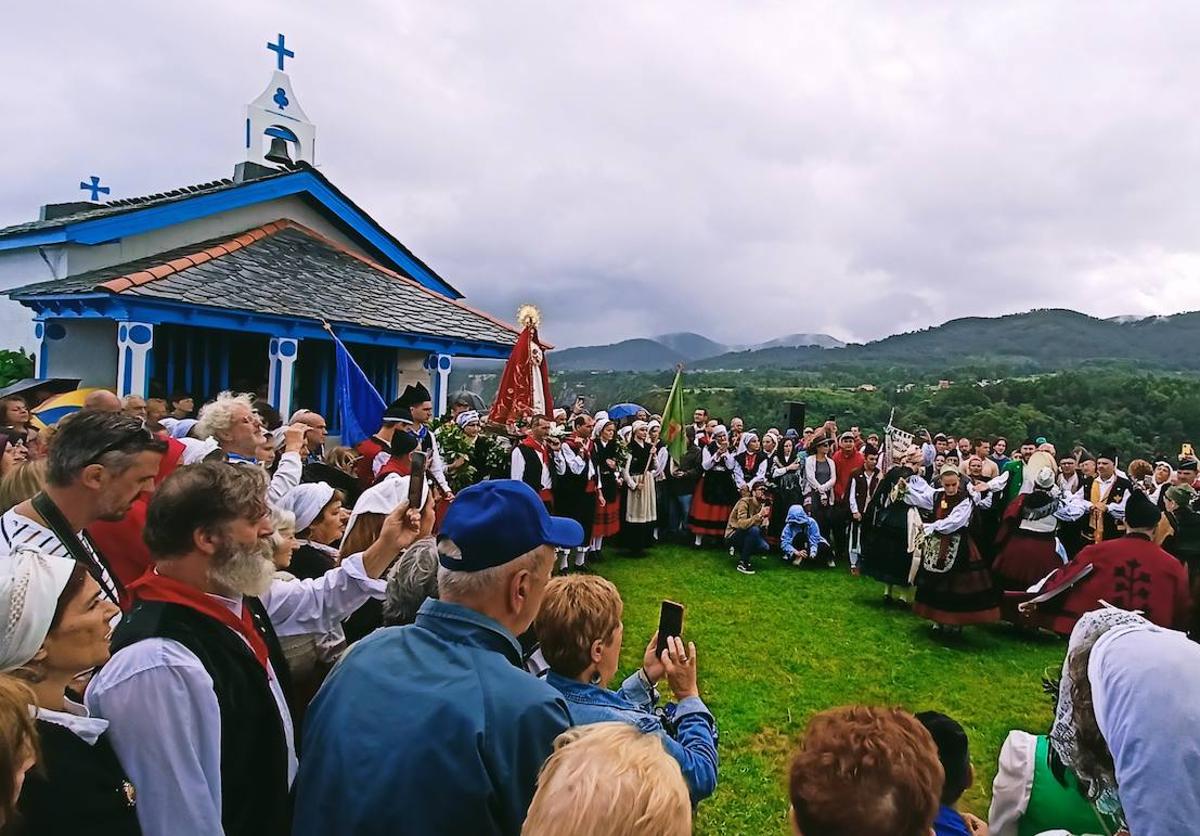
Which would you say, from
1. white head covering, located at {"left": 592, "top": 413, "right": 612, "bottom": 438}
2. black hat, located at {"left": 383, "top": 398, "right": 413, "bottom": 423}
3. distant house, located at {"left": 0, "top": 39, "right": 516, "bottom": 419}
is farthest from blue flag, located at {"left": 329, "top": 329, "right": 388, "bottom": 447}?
white head covering, located at {"left": 592, "top": 413, "right": 612, "bottom": 438}

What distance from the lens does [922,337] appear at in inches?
2205

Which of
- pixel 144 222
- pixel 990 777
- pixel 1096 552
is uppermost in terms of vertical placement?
pixel 144 222

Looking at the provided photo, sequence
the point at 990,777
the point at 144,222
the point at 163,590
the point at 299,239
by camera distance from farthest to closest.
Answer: the point at 299,239 < the point at 144,222 < the point at 990,777 < the point at 163,590

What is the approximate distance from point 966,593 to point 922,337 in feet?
177

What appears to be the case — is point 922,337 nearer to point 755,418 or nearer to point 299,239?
point 755,418

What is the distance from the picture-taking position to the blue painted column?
A: 1198cm

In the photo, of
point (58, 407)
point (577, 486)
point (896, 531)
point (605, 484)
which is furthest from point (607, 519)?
point (58, 407)

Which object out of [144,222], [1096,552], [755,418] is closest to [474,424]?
[144,222]

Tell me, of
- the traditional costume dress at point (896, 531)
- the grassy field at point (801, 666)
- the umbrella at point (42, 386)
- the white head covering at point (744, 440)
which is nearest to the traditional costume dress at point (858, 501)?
the grassy field at point (801, 666)

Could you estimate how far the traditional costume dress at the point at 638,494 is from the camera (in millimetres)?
10898

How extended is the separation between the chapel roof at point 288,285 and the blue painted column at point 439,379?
65 centimetres

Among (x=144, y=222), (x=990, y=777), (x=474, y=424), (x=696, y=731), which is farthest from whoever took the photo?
(x=144, y=222)

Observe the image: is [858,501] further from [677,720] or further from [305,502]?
[677,720]

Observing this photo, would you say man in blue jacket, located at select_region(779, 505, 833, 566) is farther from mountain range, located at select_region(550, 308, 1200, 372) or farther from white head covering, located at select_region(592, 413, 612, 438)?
mountain range, located at select_region(550, 308, 1200, 372)
